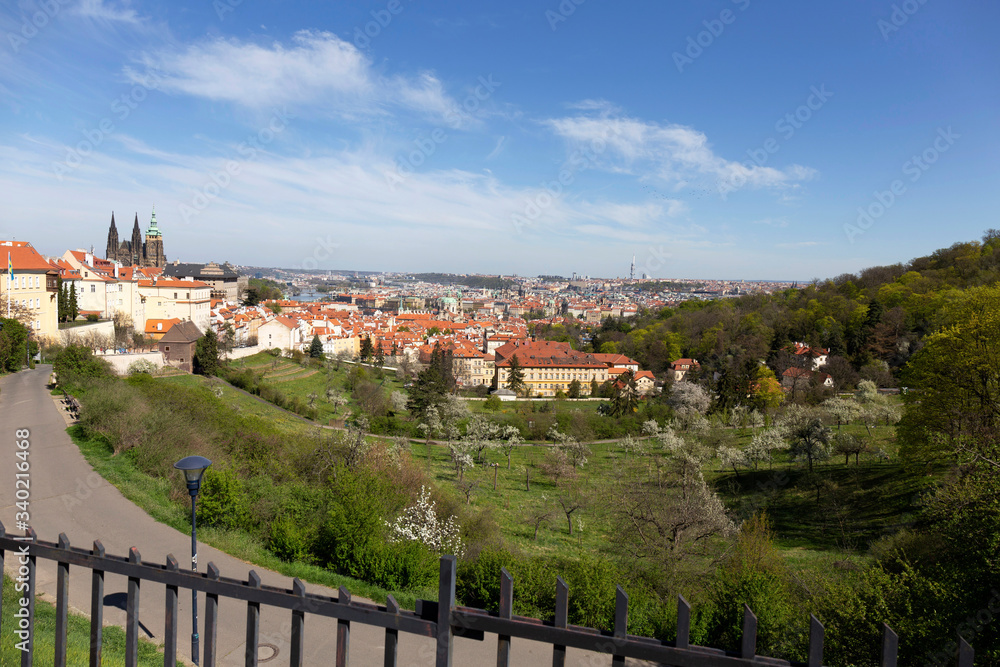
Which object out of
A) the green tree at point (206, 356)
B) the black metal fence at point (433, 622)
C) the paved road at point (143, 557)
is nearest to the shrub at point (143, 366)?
the green tree at point (206, 356)

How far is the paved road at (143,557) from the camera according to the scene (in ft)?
17.3

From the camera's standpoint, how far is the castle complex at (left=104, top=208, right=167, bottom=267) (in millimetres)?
71000

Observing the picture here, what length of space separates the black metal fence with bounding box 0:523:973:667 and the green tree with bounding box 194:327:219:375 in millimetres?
36856

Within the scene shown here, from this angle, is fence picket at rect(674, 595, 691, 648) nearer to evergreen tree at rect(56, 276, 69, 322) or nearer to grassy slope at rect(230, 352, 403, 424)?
grassy slope at rect(230, 352, 403, 424)

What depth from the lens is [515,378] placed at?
57.9 m

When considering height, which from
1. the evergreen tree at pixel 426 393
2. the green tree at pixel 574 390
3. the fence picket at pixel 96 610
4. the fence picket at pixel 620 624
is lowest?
the green tree at pixel 574 390

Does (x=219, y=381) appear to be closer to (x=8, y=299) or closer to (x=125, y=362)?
(x=125, y=362)

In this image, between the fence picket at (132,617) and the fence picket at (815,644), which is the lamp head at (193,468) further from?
the fence picket at (815,644)

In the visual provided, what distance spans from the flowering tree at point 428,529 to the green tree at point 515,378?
1814 inches

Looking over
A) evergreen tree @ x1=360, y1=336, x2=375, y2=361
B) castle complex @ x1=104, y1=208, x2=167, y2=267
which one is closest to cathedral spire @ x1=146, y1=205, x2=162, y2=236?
castle complex @ x1=104, y1=208, x2=167, y2=267

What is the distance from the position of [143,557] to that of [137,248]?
8019 cm

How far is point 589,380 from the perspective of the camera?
6078cm

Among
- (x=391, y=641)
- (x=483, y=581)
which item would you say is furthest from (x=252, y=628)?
(x=483, y=581)

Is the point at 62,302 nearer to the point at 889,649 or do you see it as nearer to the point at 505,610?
the point at 505,610
